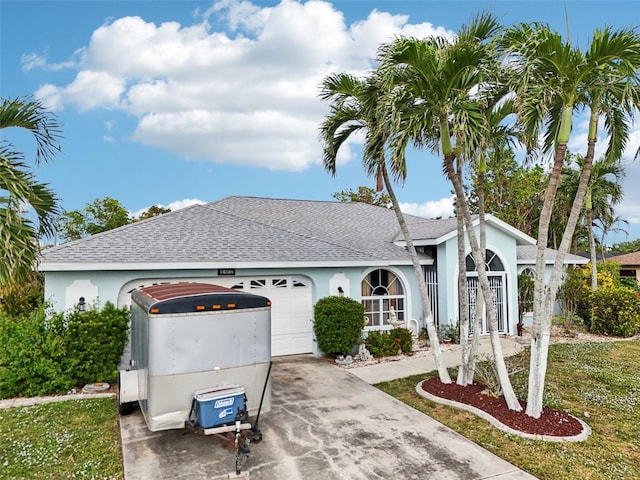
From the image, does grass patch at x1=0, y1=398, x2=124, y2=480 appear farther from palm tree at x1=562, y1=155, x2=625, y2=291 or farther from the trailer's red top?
palm tree at x1=562, y1=155, x2=625, y2=291

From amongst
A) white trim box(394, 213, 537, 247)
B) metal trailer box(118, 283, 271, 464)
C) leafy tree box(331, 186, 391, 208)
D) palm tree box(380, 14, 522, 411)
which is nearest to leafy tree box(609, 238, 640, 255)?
leafy tree box(331, 186, 391, 208)

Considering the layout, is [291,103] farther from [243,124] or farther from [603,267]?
[603,267]

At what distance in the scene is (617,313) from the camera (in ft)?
52.1

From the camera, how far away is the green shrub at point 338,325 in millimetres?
11430

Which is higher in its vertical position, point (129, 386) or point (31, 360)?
point (31, 360)

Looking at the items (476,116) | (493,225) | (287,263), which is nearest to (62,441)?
(287,263)

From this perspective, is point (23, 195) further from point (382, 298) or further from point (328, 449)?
point (382, 298)

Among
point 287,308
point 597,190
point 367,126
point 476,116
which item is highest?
point 597,190

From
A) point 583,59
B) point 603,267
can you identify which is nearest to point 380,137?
point 583,59

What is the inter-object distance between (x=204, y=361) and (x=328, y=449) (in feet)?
7.65

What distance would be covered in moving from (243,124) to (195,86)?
4.13 metres

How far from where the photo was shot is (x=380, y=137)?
9.16m

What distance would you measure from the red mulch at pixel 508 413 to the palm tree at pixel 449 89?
1.00ft

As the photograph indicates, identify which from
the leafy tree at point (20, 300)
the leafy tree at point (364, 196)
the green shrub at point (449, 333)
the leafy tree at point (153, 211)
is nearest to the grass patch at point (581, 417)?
the green shrub at point (449, 333)
